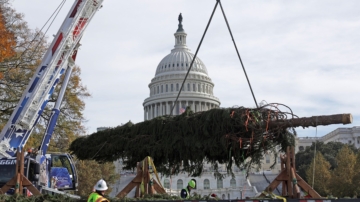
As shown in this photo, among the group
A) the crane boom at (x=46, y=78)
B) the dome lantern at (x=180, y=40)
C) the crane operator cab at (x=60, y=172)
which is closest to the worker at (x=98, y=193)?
the crane boom at (x=46, y=78)

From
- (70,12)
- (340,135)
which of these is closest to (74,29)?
(70,12)

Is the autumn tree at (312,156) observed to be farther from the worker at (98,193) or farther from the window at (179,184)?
the worker at (98,193)

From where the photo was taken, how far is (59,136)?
30.4m

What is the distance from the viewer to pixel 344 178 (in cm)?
6631

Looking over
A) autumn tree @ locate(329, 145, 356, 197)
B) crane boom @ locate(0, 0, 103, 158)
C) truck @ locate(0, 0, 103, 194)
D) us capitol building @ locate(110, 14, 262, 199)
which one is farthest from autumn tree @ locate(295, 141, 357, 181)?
crane boom @ locate(0, 0, 103, 158)

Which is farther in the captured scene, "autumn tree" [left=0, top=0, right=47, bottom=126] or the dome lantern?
the dome lantern

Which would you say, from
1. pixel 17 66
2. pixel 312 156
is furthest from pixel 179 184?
pixel 17 66

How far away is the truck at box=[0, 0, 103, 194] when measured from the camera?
16.9m

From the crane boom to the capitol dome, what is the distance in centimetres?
11857

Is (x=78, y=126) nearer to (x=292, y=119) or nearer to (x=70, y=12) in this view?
(x=70, y=12)

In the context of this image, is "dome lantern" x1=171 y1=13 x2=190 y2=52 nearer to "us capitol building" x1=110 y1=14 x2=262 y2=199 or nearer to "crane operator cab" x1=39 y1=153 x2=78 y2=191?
"us capitol building" x1=110 y1=14 x2=262 y2=199

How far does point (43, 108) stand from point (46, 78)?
1.02 metres

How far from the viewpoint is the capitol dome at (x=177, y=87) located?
140625 mm

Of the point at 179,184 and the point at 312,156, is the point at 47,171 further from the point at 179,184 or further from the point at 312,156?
the point at 179,184
